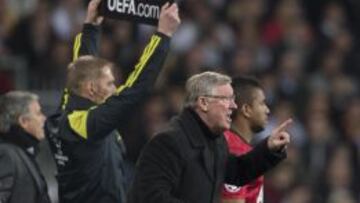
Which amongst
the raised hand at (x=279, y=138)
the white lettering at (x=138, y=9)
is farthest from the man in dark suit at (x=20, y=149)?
the raised hand at (x=279, y=138)

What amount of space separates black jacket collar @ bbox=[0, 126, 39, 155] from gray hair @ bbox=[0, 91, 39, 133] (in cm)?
3

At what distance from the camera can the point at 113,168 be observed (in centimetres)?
905

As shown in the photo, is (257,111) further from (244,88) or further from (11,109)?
(11,109)

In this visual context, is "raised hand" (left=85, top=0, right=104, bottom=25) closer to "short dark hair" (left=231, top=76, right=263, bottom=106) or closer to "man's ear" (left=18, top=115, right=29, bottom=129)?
"man's ear" (left=18, top=115, right=29, bottom=129)

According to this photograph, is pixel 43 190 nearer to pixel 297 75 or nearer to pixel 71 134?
pixel 71 134

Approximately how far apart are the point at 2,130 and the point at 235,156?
1.48 metres

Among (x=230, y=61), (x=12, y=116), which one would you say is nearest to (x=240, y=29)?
(x=230, y=61)

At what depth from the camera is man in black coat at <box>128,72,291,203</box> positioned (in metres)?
8.28

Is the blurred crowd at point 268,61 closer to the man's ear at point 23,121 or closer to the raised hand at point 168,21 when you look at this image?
the man's ear at point 23,121

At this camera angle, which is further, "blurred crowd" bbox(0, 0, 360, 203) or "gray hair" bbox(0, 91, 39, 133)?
"blurred crowd" bbox(0, 0, 360, 203)

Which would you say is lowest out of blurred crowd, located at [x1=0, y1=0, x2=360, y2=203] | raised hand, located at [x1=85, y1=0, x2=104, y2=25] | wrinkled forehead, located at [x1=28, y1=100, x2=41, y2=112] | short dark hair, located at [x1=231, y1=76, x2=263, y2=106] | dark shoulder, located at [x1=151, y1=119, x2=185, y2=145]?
blurred crowd, located at [x1=0, y1=0, x2=360, y2=203]

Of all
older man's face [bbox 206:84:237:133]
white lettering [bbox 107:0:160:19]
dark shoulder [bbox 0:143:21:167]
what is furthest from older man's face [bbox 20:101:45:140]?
older man's face [bbox 206:84:237:133]

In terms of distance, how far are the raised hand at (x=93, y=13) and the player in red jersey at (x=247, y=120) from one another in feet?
3.01

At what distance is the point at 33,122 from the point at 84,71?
0.64 metres
